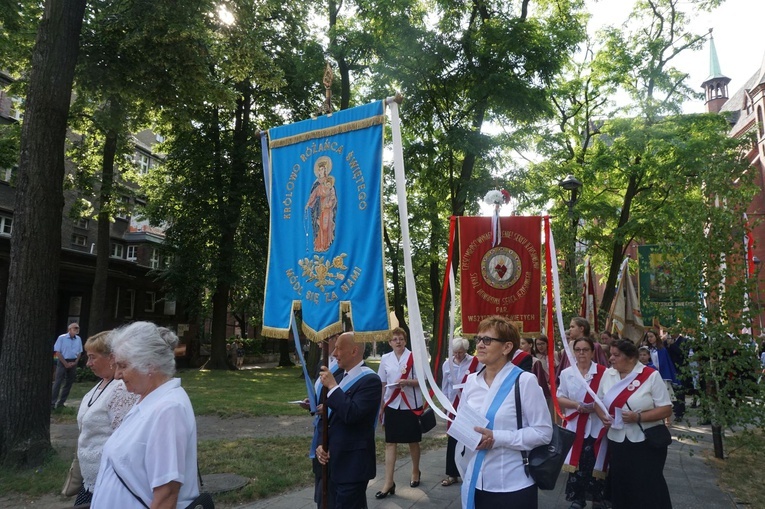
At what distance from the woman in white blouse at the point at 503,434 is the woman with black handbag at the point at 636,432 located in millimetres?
2141

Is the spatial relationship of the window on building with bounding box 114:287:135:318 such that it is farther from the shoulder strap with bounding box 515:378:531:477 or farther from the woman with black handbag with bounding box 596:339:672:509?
the shoulder strap with bounding box 515:378:531:477

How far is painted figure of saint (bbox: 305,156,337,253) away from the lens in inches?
200

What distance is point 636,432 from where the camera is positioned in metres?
5.25

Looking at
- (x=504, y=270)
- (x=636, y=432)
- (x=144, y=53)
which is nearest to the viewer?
(x=636, y=432)

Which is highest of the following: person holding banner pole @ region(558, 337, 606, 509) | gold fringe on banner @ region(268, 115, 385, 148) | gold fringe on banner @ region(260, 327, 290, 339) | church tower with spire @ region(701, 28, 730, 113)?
church tower with spire @ region(701, 28, 730, 113)

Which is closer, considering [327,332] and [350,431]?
[350,431]

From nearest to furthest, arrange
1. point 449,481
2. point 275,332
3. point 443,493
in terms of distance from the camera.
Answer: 1. point 275,332
2. point 443,493
3. point 449,481

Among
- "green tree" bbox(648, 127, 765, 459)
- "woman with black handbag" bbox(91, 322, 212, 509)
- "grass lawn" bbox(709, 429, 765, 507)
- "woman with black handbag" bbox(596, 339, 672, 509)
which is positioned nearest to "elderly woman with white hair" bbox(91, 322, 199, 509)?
"woman with black handbag" bbox(91, 322, 212, 509)

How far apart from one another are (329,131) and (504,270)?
482 centimetres

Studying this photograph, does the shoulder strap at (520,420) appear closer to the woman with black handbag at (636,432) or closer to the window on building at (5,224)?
the woman with black handbag at (636,432)

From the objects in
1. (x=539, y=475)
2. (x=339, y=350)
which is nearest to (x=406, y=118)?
(x=339, y=350)

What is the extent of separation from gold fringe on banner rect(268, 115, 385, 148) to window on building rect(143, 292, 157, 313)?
32.2m

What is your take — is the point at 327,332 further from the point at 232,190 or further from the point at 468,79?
the point at 232,190

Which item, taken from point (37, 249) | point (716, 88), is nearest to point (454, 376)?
point (37, 249)
